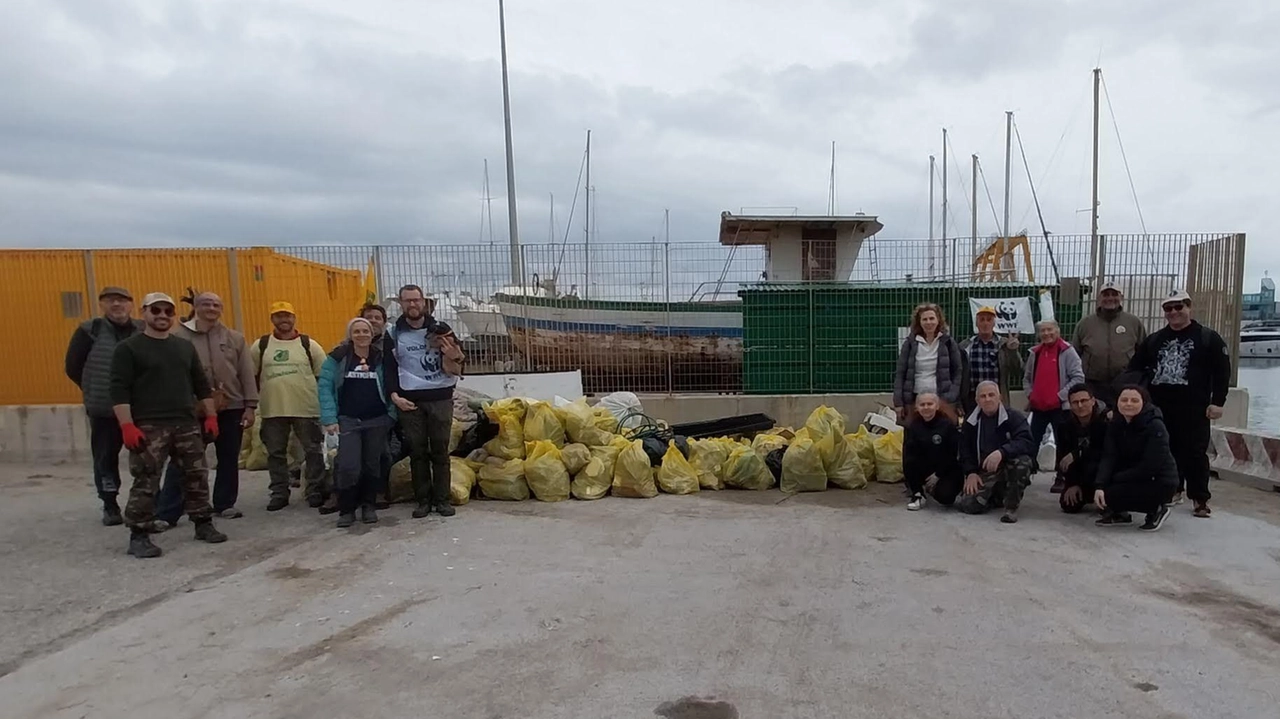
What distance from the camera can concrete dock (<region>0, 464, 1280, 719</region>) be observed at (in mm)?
3074

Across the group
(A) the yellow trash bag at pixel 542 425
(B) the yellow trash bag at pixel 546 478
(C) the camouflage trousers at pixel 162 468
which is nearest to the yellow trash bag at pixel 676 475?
(B) the yellow trash bag at pixel 546 478

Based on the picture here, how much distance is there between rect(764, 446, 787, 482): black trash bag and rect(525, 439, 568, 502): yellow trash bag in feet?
6.47

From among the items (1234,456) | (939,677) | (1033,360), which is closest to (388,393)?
(939,677)

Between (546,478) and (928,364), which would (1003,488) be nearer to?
(928,364)

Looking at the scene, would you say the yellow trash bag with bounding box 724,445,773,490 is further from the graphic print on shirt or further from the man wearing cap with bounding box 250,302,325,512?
the man wearing cap with bounding box 250,302,325,512

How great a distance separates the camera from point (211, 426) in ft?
18.0

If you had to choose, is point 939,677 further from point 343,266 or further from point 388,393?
point 343,266

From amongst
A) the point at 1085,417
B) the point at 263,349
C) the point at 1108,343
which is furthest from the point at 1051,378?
the point at 263,349

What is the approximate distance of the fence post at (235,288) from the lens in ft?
29.3

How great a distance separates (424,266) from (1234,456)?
959 centimetres

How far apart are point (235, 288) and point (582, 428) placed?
502cm

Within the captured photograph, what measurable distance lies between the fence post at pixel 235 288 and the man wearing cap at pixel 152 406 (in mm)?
3981

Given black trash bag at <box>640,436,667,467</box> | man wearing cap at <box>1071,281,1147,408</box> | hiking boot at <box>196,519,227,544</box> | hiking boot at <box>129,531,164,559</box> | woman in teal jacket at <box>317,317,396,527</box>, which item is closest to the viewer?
hiking boot at <box>129,531,164,559</box>

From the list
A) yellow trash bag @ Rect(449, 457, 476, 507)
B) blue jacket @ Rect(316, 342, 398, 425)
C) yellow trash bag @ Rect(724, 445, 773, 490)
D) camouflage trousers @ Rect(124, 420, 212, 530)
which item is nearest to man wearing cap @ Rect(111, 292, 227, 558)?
camouflage trousers @ Rect(124, 420, 212, 530)
